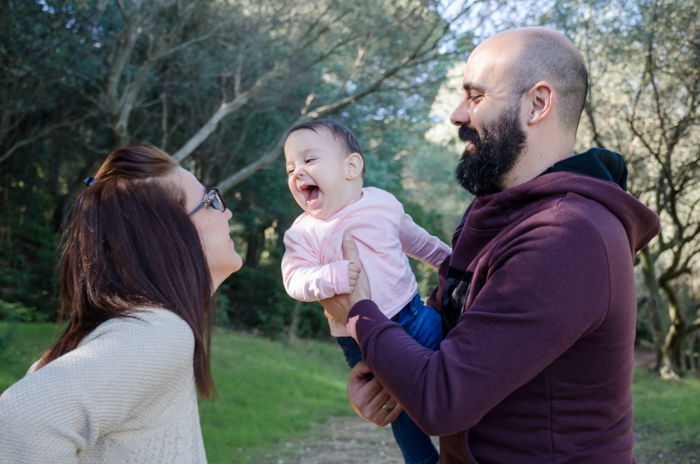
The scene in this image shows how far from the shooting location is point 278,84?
46.8ft

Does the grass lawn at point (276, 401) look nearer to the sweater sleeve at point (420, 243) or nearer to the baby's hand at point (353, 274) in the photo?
the sweater sleeve at point (420, 243)

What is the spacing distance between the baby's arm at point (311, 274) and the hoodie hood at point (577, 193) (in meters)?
0.44

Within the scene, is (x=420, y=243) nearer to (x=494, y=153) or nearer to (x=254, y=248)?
(x=494, y=153)

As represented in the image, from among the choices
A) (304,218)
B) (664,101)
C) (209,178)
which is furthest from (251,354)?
(304,218)

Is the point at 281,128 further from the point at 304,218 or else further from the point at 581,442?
the point at 581,442

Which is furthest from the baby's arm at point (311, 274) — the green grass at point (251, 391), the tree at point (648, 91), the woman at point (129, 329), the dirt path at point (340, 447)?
the tree at point (648, 91)

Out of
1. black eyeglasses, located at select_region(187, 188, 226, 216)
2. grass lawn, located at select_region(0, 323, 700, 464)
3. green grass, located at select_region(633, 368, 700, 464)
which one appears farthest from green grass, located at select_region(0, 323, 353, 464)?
green grass, located at select_region(633, 368, 700, 464)

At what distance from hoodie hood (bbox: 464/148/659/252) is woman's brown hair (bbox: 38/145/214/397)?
34.6 inches

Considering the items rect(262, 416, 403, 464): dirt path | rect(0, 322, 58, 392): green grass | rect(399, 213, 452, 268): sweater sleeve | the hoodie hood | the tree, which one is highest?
the tree

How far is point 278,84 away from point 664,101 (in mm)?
7108

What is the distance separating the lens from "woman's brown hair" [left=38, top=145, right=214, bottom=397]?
1976mm

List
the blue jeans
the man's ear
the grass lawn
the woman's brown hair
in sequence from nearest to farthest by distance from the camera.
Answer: the woman's brown hair
the man's ear
the blue jeans
the grass lawn

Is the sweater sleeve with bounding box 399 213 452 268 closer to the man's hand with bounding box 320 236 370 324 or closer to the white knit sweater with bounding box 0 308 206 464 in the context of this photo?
the man's hand with bounding box 320 236 370 324

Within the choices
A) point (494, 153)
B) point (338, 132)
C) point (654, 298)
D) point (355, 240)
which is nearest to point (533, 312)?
point (494, 153)
